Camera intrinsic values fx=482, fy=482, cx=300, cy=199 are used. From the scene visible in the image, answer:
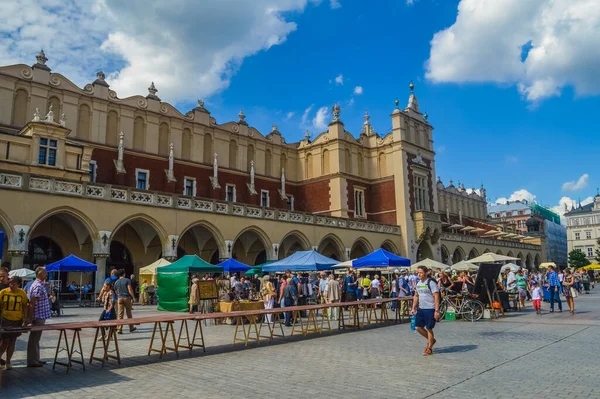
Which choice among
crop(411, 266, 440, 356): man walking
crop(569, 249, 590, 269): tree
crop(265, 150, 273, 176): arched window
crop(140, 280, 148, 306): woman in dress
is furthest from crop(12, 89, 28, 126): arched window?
crop(569, 249, 590, 269): tree

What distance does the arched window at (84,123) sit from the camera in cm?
2759

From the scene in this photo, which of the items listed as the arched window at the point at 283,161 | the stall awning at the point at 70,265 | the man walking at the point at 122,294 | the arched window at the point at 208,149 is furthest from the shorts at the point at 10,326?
the arched window at the point at 283,161

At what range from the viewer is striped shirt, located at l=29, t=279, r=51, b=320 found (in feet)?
26.3

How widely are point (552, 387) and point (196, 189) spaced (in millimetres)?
28228

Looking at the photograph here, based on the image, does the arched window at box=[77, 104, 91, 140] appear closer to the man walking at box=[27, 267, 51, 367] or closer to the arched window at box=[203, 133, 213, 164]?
the arched window at box=[203, 133, 213, 164]

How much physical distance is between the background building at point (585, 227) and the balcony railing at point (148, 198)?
75149 mm

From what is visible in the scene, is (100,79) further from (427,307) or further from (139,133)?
(427,307)

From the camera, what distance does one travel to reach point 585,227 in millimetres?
90312

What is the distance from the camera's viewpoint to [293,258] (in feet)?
62.1

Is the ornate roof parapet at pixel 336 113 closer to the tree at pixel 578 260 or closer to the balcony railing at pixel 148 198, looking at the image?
the balcony railing at pixel 148 198

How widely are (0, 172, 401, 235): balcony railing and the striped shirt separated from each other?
487 inches

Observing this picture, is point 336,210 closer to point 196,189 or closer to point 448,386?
point 196,189

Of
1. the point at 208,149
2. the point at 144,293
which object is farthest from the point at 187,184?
the point at 144,293

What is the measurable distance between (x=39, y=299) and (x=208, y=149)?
2617 centimetres
